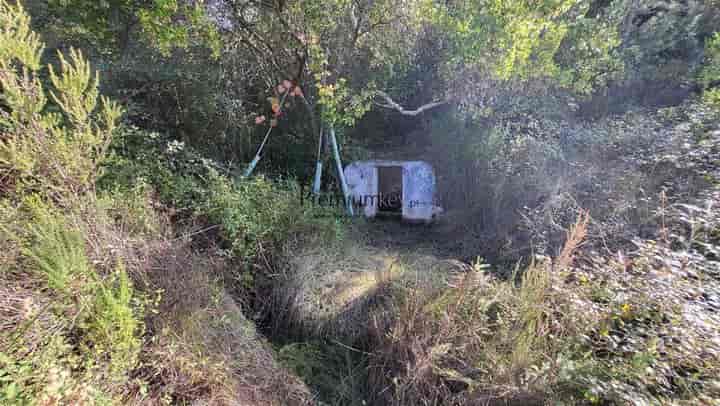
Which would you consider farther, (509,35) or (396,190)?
(396,190)

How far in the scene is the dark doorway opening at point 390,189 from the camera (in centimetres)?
505

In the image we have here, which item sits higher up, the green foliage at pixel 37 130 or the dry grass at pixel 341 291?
the green foliage at pixel 37 130

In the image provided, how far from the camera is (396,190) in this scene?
203 inches

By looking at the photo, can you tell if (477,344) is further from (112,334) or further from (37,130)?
(37,130)

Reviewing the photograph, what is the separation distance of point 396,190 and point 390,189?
0.38ft

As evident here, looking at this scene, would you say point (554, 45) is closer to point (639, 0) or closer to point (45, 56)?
point (639, 0)

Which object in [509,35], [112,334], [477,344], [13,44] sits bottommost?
[477,344]

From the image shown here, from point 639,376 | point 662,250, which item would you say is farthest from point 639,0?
point 639,376

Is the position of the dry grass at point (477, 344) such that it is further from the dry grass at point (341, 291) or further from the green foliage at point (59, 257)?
the green foliage at point (59, 257)

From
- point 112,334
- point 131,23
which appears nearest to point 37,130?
point 112,334

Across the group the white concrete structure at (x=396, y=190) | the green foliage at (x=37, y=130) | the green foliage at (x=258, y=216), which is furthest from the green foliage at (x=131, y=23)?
the white concrete structure at (x=396, y=190)

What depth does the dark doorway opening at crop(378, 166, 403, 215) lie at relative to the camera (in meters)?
5.05

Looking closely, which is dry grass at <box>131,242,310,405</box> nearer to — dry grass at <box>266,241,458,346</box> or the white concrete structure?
dry grass at <box>266,241,458,346</box>

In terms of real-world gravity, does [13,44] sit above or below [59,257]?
above
